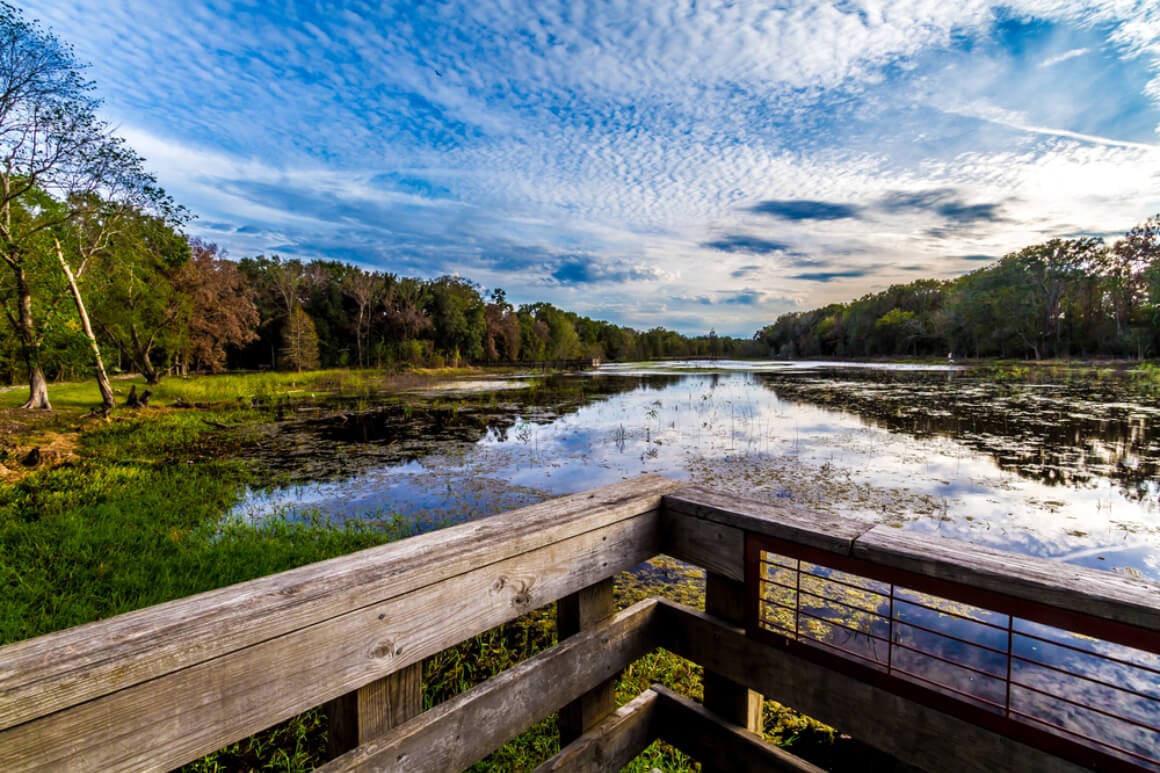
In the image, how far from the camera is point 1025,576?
1309mm

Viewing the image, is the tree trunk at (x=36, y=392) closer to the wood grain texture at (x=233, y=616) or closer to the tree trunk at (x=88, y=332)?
the tree trunk at (x=88, y=332)

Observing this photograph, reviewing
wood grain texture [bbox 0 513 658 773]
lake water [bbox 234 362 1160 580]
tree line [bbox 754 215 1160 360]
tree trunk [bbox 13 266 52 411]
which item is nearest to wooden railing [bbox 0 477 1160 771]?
wood grain texture [bbox 0 513 658 773]

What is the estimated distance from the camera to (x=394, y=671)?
1342mm

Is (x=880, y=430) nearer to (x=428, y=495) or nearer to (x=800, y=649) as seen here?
(x=428, y=495)

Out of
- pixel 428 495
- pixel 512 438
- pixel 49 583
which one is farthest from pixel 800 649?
pixel 512 438

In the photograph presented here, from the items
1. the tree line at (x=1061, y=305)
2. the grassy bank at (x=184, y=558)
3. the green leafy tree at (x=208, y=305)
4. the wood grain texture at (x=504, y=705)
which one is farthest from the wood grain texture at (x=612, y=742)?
the tree line at (x=1061, y=305)

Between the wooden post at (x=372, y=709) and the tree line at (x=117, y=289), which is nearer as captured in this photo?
the wooden post at (x=372, y=709)

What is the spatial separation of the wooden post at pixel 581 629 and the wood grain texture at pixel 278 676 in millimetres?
126

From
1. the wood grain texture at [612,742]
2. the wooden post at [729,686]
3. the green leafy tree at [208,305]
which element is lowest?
the wood grain texture at [612,742]

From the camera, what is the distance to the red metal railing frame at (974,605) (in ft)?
3.87

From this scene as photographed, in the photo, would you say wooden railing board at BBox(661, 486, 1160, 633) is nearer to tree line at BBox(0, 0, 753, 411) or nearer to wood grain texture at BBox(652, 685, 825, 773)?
wood grain texture at BBox(652, 685, 825, 773)

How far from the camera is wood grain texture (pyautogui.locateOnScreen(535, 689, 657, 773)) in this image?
5.77ft

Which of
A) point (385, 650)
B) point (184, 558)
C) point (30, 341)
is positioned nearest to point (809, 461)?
point (184, 558)

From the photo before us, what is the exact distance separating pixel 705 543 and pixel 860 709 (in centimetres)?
66
